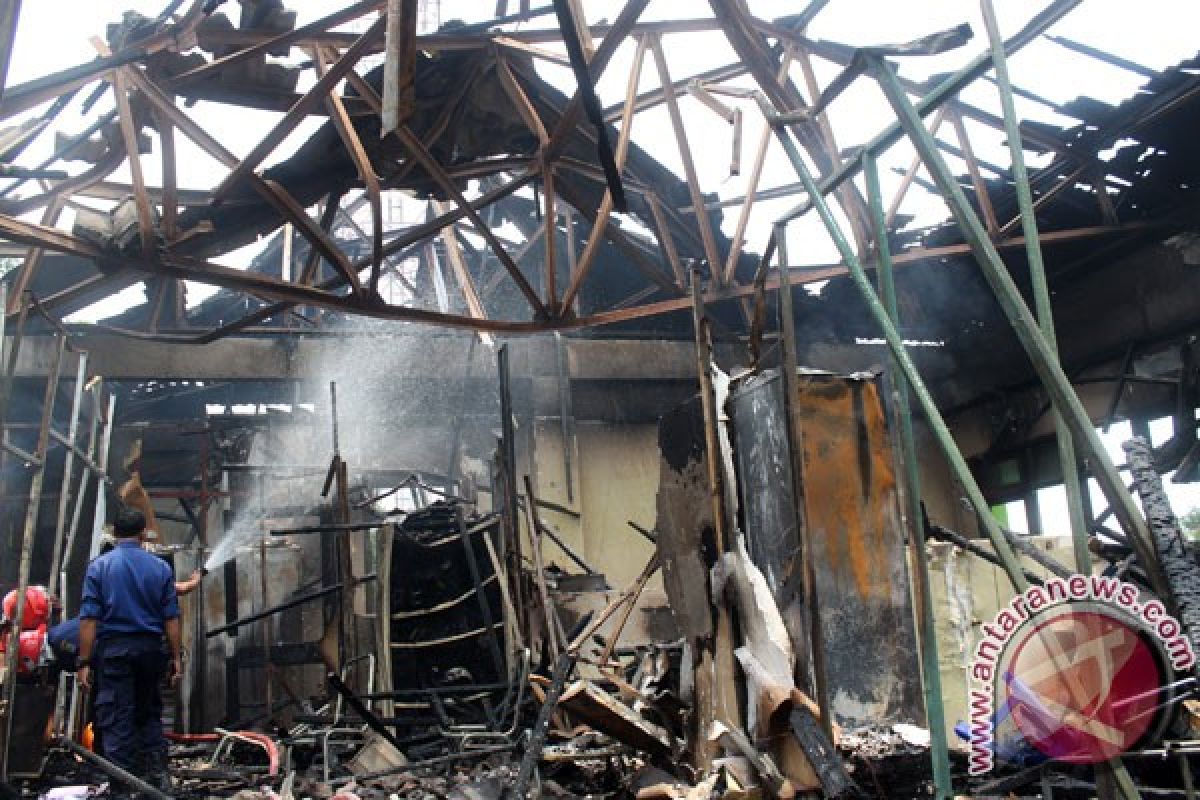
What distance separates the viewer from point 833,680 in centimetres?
528

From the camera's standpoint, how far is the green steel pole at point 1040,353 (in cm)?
231

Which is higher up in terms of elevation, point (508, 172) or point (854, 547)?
point (508, 172)

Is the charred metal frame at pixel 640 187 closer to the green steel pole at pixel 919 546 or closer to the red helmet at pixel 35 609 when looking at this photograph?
the green steel pole at pixel 919 546

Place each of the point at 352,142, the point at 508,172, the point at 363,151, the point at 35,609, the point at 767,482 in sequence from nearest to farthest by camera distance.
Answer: the point at 767,482 < the point at 352,142 < the point at 363,151 < the point at 35,609 < the point at 508,172

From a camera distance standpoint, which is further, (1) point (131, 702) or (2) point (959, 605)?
(2) point (959, 605)

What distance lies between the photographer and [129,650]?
6227 mm

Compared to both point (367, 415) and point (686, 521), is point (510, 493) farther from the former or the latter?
point (367, 415)

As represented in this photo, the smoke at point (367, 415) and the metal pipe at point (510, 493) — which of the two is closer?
the metal pipe at point (510, 493)

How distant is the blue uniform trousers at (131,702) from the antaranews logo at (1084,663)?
5.30 metres

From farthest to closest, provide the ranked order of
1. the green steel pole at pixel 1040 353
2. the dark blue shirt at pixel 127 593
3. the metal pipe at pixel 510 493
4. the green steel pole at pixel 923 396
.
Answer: the metal pipe at pixel 510 493 → the dark blue shirt at pixel 127 593 → the green steel pole at pixel 923 396 → the green steel pole at pixel 1040 353

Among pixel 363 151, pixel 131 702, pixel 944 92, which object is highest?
pixel 363 151

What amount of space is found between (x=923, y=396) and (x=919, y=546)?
1.75 feet

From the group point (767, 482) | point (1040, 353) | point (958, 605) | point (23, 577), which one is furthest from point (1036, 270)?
point (23, 577)

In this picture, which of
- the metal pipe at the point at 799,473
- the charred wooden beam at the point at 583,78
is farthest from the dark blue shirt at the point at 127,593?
the metal pipe at the point at 799,473
